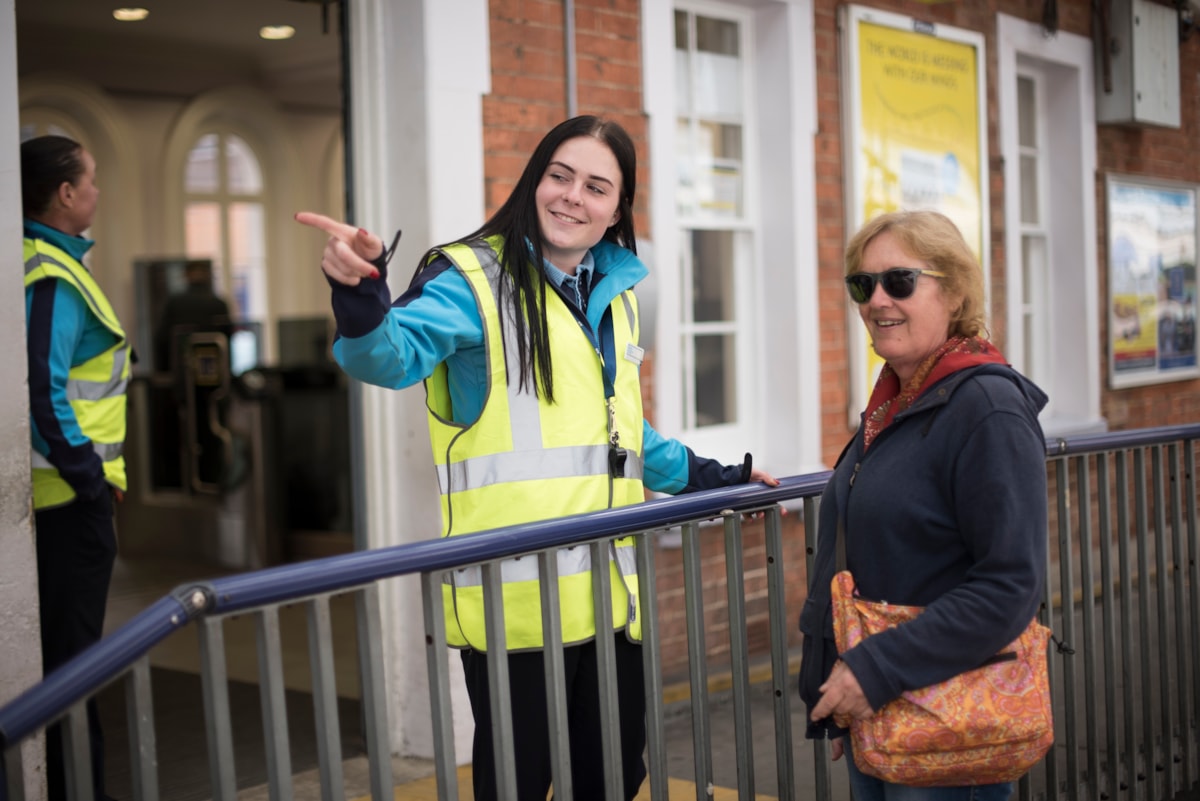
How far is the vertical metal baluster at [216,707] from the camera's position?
201 centimetres

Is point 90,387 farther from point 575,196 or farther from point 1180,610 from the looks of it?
point 1180,610

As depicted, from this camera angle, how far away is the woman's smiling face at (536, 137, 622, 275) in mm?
2768

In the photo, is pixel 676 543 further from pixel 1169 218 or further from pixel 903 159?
pixel 1169 218

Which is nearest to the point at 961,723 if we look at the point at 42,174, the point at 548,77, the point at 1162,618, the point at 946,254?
the point at 946,254

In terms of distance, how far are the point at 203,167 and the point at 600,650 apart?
39.1 feet

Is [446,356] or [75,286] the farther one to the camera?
[75,286]

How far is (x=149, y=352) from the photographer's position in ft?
40.9

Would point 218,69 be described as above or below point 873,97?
above

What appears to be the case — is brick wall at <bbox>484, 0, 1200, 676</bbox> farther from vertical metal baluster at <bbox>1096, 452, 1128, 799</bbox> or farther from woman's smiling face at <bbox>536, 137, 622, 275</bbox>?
woman's smiling face at <bbox>536, 137, 622, 275</bbox>

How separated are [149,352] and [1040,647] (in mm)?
11116

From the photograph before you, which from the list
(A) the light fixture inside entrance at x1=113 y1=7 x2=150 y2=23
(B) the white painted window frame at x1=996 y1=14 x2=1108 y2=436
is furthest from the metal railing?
(A) the light fixture inside entrance at x1=113 y1=7 x2=150 y2=23

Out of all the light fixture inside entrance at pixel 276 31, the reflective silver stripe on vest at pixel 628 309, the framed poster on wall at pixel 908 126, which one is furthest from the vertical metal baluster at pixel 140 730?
the light fixture inside entrance at pixel 276 31

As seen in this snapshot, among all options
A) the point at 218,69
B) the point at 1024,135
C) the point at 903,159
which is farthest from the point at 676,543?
the point at 218,69

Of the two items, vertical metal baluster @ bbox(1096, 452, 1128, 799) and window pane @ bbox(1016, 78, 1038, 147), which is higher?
window pane @ bbox(1016, 78, 1038, 147)
